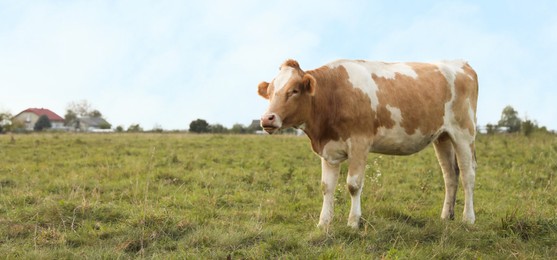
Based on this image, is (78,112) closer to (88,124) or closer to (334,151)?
(88,124)

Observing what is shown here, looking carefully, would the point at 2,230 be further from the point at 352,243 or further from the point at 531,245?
the point at 531,245

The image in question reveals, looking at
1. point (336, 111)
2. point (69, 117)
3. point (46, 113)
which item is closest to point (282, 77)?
point (336, 111)

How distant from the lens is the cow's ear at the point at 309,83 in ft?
18.6

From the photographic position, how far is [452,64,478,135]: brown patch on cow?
699cm

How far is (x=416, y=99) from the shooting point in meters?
6.41

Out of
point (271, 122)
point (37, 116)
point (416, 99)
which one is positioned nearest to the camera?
point (271, 122)

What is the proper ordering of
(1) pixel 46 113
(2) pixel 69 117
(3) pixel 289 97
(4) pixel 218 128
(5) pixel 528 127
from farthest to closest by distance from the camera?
(1) pixel 46 113, (2) pixel 69 117, (4) pixel 218 128, (5) pixel 528 127, (3) pixel 289 97

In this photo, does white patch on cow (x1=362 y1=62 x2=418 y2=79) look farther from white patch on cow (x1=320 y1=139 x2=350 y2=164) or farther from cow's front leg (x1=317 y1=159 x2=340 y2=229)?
cow's front leg (x1=317 y1=159 x2=340 y2=229)

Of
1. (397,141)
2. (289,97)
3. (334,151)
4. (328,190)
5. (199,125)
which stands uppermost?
(199,125)

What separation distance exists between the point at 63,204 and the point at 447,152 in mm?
5911

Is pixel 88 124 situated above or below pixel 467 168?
above

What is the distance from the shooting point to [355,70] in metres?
6.24

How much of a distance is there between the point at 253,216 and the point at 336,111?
7.18ft

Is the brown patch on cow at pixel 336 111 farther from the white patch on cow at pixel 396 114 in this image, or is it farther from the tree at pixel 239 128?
the tree at pixel 239 128
